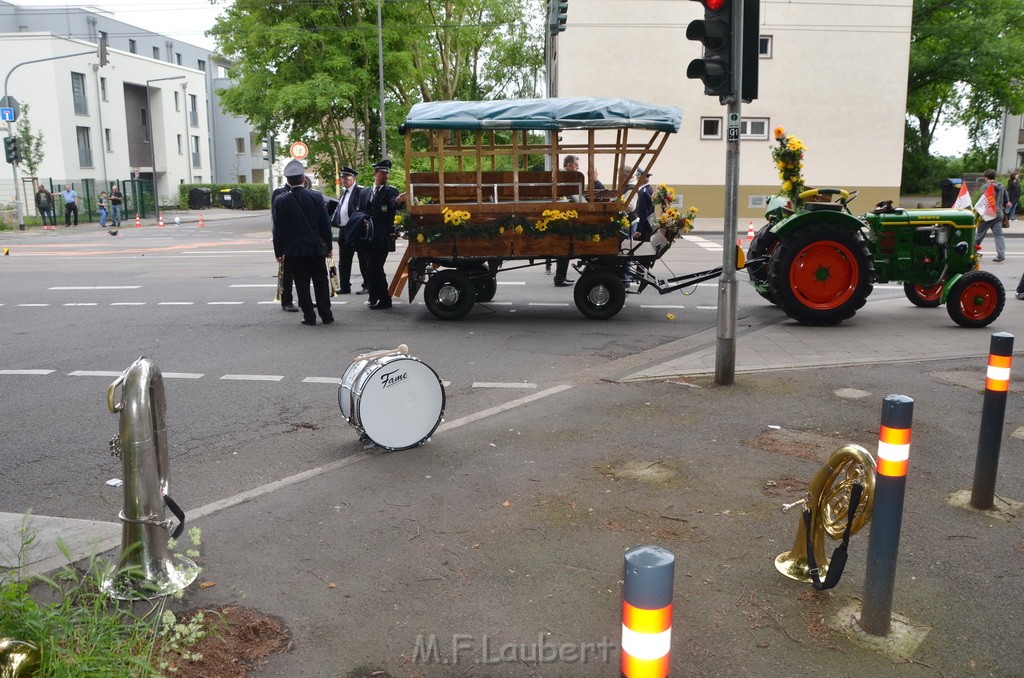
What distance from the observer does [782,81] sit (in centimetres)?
3253

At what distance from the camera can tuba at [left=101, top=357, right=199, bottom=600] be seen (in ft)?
14.0

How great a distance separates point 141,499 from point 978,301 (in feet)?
32.2

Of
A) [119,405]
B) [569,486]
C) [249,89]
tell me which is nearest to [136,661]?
[119,405]

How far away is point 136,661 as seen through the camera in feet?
11.3

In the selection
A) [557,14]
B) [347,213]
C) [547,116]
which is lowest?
[347,213]

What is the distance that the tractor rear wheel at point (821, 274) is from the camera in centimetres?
1080

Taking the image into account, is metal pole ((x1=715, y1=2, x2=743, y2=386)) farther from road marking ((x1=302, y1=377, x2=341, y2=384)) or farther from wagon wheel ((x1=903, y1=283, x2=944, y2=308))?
wagon wheel ((x1=903, y1=283, x2=944, y2=308))

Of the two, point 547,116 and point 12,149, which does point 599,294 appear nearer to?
point 547,116

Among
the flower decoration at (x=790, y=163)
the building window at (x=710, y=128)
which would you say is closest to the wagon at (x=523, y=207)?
the flower decoration at (x=790, y=163)

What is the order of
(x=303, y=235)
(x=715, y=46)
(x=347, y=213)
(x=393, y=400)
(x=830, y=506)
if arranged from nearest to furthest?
(x=830, y=506) < (x=393, y=400) < (x=715, y=46) < (x=303, y=235) < (x=347, y=213)

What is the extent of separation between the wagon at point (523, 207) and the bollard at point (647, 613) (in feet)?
29.2

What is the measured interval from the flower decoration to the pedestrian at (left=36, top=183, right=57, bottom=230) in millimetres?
35840

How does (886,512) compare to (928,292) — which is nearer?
(886,512)

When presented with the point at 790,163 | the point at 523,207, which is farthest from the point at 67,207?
the point at 790,163
